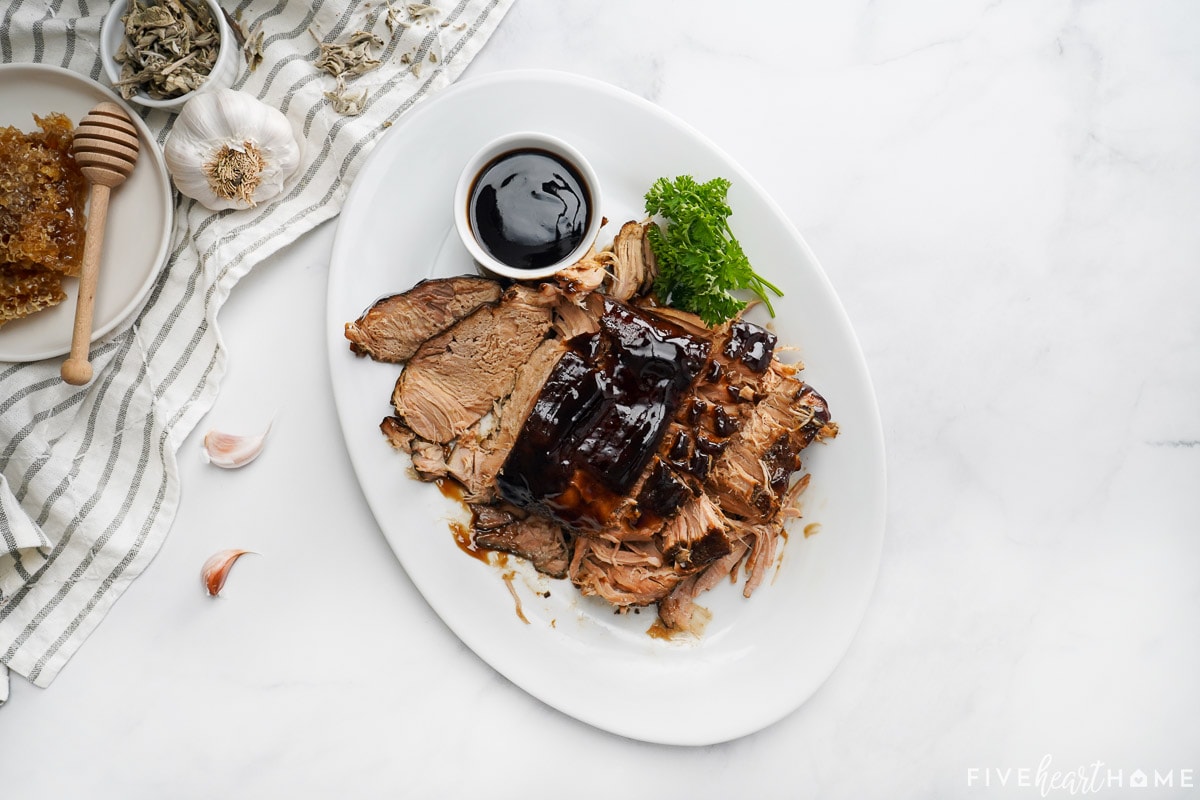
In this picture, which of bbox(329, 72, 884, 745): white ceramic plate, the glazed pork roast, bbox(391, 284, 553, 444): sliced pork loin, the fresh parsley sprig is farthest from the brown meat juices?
bbox(329, 72, 884, 745): white ceramic plate

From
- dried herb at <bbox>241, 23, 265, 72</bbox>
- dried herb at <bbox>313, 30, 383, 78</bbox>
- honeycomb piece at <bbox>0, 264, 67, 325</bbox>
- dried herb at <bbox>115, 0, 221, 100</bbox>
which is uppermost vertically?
dried herb at <bbox>313, 30, 383, 78</bbox>

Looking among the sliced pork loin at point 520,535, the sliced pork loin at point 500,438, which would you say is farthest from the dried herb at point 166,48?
the sliced pork loin at point 520,535

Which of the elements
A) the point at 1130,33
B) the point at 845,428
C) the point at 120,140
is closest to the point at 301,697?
the point at 120,140

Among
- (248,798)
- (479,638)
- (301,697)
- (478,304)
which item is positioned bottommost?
(248,798)

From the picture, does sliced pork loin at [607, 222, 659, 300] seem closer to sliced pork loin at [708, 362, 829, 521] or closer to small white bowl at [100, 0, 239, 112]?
sliced pork loin at [708, 362, 829, 521]

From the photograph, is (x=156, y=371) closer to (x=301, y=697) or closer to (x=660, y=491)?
(x=301, y=697)

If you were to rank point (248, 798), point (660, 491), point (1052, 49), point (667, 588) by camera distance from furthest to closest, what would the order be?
1. point (1052, 49)
2. point (248, 798)
3. point (667, 588)
4. point (660, 491)
